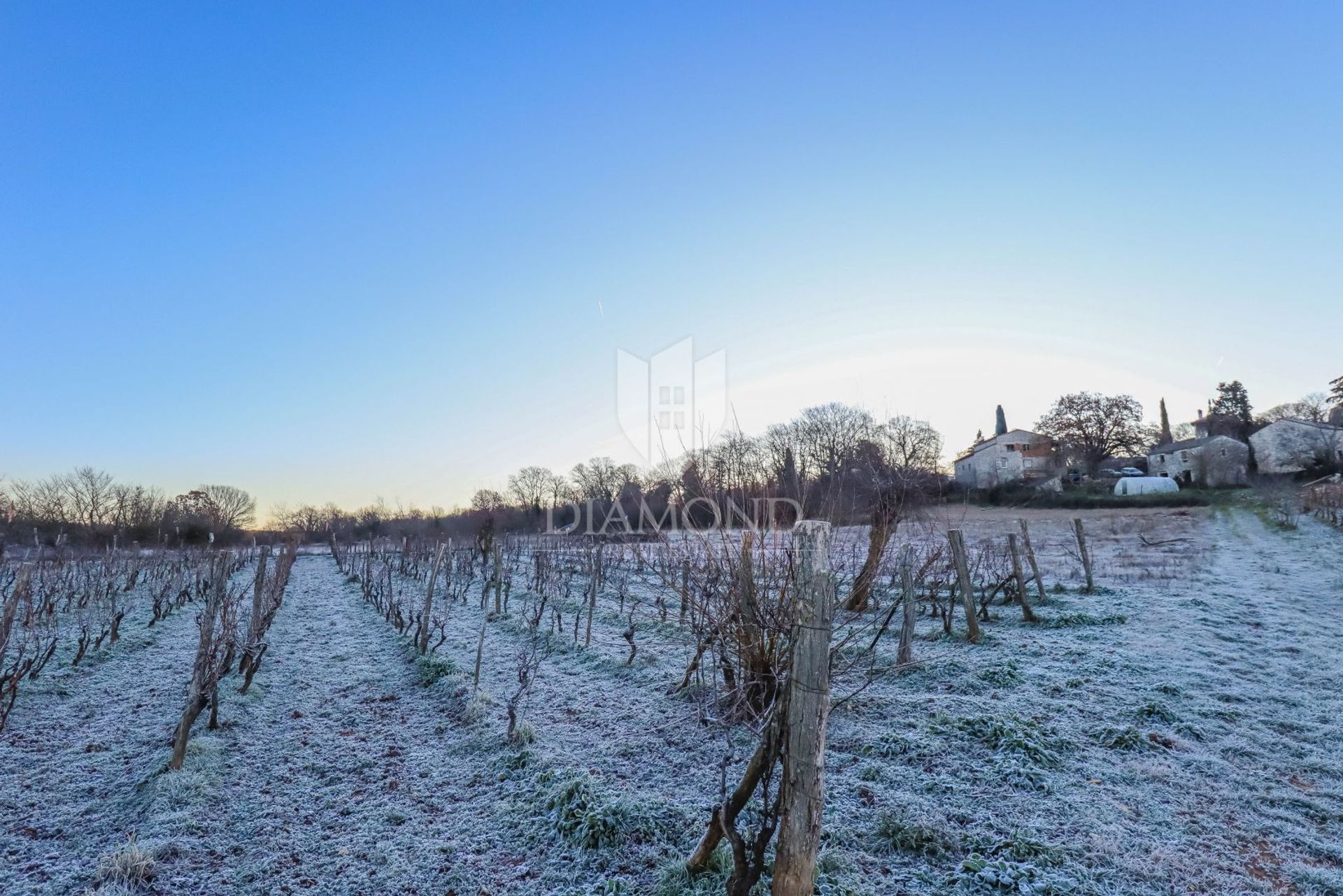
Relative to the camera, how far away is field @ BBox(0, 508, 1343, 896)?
3.28m

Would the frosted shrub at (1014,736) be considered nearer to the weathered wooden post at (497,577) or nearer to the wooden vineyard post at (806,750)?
the wooden vineyard post at (806,750)

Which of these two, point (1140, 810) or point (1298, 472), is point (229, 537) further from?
point (1298, 472)

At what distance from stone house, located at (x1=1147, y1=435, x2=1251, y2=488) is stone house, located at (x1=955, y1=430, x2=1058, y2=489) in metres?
7.03

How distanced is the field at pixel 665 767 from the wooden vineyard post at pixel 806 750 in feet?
1.00

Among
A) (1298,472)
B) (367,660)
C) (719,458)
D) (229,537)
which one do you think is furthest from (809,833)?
(229,537)

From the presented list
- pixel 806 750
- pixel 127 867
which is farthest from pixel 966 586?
pixel 127 867

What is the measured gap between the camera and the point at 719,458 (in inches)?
172

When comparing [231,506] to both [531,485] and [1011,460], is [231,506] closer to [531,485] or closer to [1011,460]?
[531,485]

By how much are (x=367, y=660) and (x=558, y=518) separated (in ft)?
123

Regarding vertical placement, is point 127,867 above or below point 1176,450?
below

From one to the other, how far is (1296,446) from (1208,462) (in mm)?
4192

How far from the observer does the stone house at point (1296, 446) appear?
33363 mm

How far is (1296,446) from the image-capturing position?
3588 centimetres

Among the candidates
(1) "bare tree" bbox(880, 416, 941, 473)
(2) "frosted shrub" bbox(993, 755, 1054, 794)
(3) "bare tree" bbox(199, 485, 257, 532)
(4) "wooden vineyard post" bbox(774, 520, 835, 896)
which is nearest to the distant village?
(1) "bare tree" bbox(880, 416, 941, 473)
